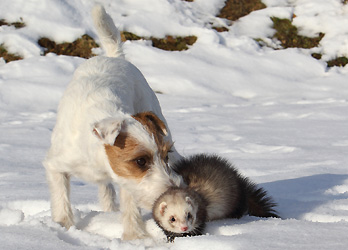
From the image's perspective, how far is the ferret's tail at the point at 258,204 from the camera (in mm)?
3844

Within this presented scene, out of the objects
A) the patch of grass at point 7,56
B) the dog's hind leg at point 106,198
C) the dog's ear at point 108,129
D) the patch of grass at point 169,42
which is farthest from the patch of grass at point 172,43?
the dog's ear at point 108,129

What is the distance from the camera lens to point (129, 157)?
3.16 metres

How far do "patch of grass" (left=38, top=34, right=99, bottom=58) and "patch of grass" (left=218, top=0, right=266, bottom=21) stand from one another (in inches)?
176

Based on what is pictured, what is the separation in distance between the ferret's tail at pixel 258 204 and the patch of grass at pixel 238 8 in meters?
10.7

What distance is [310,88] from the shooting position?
35.5 ft

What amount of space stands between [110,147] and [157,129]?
355 millimetres

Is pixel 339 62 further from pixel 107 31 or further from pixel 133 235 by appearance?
pixel 133 235

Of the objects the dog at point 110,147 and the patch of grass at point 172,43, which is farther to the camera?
the patch of grass at point 172,43

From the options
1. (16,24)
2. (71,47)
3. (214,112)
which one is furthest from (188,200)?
(16,24)

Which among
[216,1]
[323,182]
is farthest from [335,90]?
[323,182]

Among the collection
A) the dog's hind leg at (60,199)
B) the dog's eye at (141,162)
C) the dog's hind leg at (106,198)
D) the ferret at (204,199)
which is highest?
the dog's eye at (141,162)

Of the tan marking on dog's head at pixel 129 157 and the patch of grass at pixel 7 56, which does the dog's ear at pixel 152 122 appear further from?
the patch of grass at pixel 7 56

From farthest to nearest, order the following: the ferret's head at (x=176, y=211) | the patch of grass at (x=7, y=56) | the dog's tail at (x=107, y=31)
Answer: the patch of grass at (x=7, y=56)
the dog's tail at (x=107, y=31)
the ferret's head at (x=176, y=211)

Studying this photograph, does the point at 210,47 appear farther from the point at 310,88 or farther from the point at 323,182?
the point at 323,182
